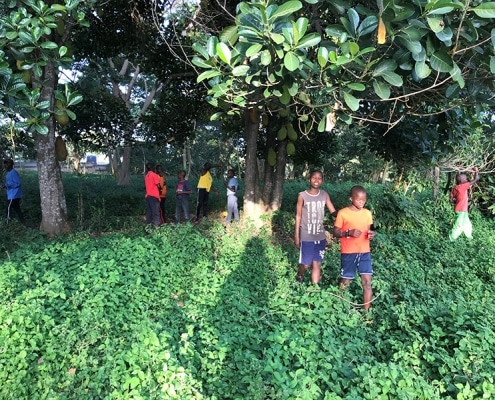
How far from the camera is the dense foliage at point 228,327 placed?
2568mm

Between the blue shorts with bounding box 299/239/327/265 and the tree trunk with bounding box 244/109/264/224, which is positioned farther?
the tree trunk with bounding box 244/109/264/224

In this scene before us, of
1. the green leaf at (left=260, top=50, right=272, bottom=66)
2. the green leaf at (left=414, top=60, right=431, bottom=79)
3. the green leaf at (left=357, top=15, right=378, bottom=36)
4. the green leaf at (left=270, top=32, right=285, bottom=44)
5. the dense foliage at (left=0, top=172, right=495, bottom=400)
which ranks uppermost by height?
the green leaf at (left=357, top=15, right=378, bottom=36)

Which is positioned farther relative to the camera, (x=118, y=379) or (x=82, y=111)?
(x=82, y=111)

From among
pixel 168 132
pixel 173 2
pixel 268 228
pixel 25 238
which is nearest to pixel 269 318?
pixel 268 228

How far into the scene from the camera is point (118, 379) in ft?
8.32

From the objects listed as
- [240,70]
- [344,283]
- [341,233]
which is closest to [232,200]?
[344,283]

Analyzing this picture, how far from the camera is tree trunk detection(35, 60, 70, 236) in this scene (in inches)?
239

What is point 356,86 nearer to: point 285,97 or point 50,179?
point 285,97

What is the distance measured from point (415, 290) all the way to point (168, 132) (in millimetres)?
6161

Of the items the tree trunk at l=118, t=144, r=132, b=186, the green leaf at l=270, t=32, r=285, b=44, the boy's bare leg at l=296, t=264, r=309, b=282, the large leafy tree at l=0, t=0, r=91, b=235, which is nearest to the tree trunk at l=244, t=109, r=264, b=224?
the boy's bare leg at l=296, t=264, r=309, b=282

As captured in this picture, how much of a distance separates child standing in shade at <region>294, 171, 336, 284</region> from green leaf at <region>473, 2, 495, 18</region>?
1970mm

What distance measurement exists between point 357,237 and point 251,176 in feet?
12.4

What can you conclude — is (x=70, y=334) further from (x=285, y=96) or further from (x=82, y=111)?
(x=82, y=111)

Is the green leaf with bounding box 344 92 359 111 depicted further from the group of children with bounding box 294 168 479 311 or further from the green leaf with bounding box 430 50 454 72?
the group of children with bounding box 294 168 479 311
